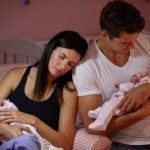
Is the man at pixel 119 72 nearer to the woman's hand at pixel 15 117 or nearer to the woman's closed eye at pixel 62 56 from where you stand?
the woman's closed eye at pixel 62 56

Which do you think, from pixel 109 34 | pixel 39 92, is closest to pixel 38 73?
Result: pixel 39 92

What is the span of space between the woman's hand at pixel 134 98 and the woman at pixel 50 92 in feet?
1.02

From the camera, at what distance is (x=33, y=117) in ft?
6.11

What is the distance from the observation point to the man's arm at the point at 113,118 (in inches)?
69.7

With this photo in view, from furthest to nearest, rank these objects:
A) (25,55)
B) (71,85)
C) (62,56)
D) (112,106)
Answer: (25,55) < (71,85) < (62,56) < (112,106)

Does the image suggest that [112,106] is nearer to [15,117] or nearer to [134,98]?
[134,98]

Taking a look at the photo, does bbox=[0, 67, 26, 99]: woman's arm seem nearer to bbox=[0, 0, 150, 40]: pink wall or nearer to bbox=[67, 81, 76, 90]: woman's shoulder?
bbox=[67, 81, 76, 90]: woman's shoulder

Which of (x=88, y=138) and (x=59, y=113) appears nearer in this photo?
(x=88, y=138)

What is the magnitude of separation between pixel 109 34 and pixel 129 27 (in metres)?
0.13

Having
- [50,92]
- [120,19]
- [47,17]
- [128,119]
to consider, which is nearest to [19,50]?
[47,17]

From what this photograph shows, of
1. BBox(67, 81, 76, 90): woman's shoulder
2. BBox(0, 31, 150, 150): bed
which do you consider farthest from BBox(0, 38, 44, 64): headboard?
BBox(67, 81, 76, 90): woman's shoulder

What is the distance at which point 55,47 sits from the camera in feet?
6.22

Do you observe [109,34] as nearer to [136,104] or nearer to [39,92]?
[136,104]

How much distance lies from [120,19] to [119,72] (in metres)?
0.32
